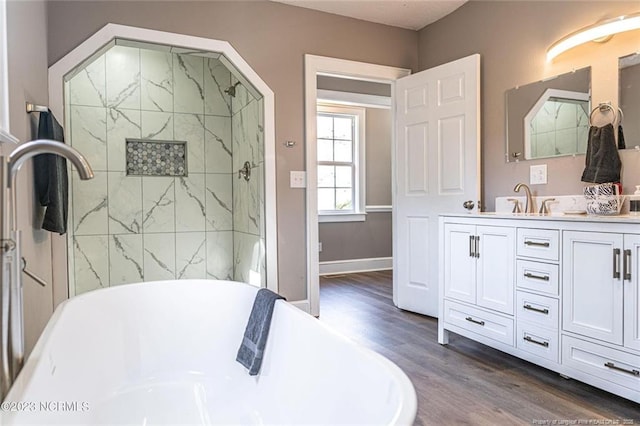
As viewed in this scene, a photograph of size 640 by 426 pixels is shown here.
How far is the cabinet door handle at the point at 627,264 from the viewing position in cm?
185

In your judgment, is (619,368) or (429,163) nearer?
(619,368)

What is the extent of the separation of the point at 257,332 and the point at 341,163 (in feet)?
13.3

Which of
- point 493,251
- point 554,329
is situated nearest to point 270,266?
point 493,251

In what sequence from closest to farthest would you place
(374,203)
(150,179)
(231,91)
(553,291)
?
(553,291) < (150,179) < (231,91) < (374,203)

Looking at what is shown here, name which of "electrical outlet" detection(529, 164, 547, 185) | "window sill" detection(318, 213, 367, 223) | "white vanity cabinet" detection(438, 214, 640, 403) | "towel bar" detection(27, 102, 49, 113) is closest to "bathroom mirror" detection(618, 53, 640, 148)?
"electrical outlet" detection(529, 164, 547, 185)

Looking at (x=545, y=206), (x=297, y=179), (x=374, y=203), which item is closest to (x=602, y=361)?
(x=545, y=206)

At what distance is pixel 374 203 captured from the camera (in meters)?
5.99

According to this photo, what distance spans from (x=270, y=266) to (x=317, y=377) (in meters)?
1.92

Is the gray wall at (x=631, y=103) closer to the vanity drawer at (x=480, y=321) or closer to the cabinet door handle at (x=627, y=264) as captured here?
the cabinet door handle at (x=627, y=264)

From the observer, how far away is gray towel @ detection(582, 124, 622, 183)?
2371 millimetres

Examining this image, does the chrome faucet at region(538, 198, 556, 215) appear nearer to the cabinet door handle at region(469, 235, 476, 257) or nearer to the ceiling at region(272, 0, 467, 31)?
the cabinet door handle at region(469, 235, 476, 257)

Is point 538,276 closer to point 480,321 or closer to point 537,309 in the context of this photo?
point 537,309

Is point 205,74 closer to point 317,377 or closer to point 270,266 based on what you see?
point 270,266

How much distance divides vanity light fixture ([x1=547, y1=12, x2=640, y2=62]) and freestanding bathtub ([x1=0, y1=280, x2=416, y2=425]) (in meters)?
2.36
